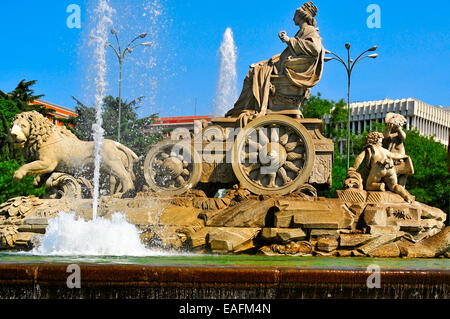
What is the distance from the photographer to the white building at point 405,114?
7656 cm

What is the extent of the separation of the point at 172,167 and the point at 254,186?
6.13ft

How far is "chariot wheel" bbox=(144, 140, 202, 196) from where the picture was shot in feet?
42.0

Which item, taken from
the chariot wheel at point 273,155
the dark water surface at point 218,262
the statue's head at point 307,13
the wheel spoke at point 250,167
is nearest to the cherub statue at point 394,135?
the chariot wheel at point 273,155

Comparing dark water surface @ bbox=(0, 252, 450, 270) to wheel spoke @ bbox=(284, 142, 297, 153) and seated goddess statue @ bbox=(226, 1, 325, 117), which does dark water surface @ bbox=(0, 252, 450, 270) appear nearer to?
wheel spoke @ bbox=(284, 142, 297, 153)

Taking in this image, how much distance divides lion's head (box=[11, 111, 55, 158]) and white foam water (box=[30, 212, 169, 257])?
9.19ft

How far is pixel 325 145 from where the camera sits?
12.7 meters

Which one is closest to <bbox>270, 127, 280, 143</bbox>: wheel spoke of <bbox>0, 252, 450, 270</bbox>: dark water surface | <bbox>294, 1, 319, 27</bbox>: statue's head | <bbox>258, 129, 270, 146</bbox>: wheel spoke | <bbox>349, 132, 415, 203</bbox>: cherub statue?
<bbox>258, 129, 270, 146</bbox>: wheel spoke

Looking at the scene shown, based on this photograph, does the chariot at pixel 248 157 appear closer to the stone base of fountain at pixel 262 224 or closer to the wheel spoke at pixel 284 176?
the wheel spoke at pixel 284 176

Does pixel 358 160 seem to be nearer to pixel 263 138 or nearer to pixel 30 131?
pixel 263 138

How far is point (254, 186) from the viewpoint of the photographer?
12.5m

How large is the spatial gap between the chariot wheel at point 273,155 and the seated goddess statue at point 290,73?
1.99 feet

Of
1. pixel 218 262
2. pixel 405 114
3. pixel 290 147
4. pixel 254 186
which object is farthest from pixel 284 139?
pixel 405 114
